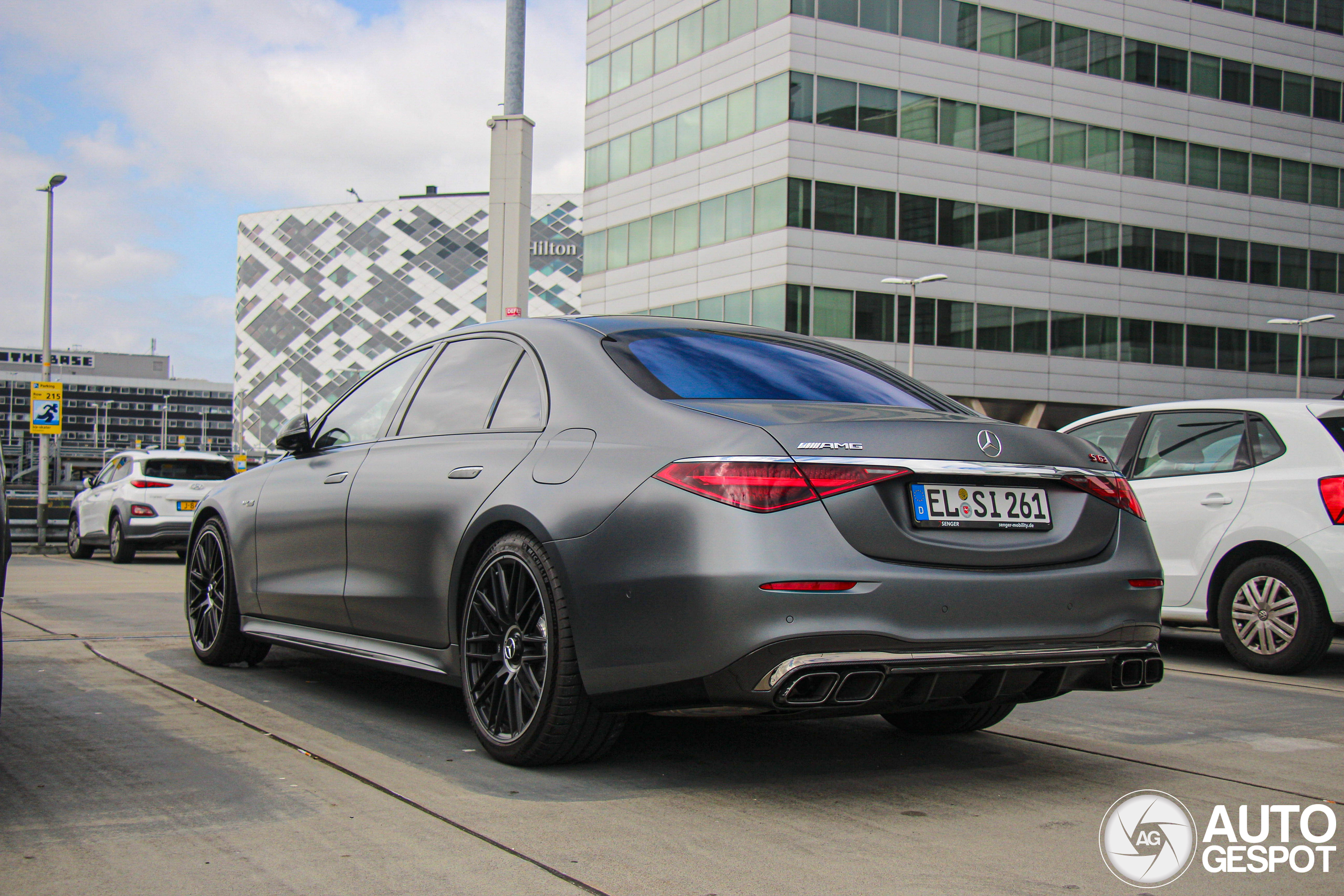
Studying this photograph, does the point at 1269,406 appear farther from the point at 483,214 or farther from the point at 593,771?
the point at 483,214

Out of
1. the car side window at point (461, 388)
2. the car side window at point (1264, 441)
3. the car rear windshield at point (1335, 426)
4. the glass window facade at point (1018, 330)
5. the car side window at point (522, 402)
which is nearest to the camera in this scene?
the car side window at point (522, 402)

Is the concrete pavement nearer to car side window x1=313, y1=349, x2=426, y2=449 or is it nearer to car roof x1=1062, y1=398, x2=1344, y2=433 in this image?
car side window x1=313, y1=349, x2=426, y2=449

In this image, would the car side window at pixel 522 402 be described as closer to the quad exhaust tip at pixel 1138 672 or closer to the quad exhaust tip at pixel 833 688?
the quad exhaust tip at pixel 833 688

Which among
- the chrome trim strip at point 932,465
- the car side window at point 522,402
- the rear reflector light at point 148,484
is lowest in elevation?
the rear reflector light at point 148,484

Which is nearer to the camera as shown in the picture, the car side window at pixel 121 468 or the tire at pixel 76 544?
the car side window at pixel 121 468

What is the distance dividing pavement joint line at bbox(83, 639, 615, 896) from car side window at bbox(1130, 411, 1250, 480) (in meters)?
3.90

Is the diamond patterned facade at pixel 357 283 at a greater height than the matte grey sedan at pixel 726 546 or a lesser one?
greater

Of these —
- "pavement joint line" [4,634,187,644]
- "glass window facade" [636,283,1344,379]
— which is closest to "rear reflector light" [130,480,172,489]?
"pavement joint line" [4,634,187,644]

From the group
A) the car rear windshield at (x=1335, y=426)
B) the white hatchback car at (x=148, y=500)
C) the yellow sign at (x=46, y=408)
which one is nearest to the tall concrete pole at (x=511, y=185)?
the white hatchback car at (x=148, y=500)

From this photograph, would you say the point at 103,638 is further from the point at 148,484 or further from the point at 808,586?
the point at 148,484

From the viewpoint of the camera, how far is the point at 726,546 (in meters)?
3.38

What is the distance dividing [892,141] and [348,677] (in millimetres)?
38133

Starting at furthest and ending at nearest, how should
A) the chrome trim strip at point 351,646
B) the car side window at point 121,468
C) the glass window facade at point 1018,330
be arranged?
the glass window facade at point 1018,330 → the car side window at point 121,468 → the chrome trim strip at point 351,646

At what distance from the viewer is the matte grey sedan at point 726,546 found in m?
3.38
